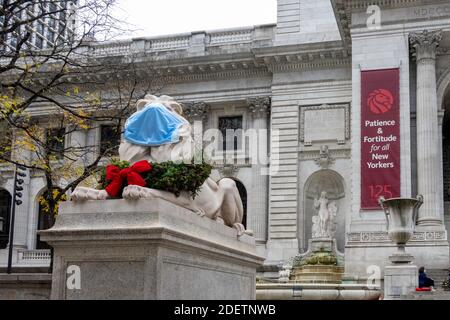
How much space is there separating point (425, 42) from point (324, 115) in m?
8.49

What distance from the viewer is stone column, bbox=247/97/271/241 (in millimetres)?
41188

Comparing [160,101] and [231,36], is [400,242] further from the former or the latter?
[231,36]

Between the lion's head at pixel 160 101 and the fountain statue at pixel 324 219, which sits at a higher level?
the fountain statue at pixel 324 219

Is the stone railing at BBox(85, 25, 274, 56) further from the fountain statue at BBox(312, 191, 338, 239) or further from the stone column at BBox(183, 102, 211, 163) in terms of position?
the fountain statue at BBox(312, 191, 338, 239)

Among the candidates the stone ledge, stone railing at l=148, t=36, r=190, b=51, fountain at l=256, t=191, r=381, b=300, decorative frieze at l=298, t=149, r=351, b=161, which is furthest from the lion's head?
stone railing at l=148, t=36, r=190, b=51

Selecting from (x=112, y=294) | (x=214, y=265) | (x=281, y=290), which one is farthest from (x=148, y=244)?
(x=281, y=290)

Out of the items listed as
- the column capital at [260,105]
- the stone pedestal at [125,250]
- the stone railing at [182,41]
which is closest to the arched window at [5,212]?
the stone railing at [182,41]

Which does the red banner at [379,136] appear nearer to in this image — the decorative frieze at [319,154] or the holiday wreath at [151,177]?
the decorative frieze at [319,154]

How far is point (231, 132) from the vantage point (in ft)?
144

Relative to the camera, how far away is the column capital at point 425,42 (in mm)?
33016

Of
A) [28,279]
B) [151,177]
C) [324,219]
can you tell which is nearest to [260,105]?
[324,219]

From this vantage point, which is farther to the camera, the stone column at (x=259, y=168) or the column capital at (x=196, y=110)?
the column capital at (x=196, y=110)

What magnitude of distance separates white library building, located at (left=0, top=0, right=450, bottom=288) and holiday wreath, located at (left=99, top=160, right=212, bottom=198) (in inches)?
892

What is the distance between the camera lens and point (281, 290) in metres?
19.2
